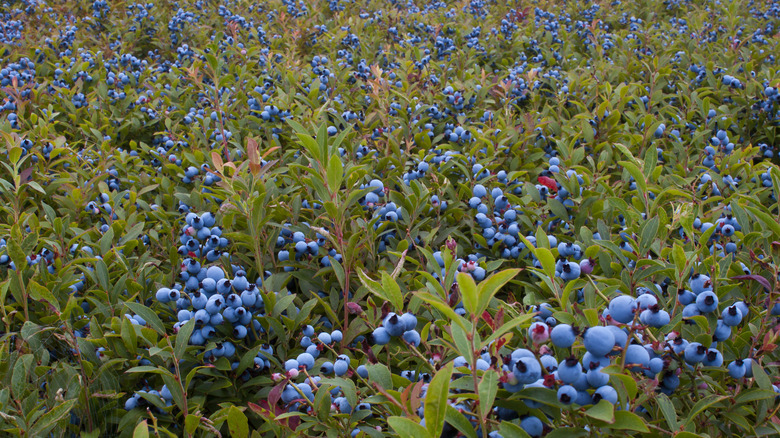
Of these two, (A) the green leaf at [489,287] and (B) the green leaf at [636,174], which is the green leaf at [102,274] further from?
(B) the green leaf at [636,174]

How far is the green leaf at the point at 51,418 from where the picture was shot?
135 cm

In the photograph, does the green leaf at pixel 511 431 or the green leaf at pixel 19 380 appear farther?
the green leaf at pixel 19 380

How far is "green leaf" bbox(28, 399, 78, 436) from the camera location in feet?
4.43

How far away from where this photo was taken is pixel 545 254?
123 cm

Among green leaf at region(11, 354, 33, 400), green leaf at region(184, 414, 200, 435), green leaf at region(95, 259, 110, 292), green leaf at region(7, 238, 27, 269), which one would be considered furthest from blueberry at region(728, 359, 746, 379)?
green leaf at region(7, 238, 27, 269)

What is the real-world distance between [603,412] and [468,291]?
11.8 inches

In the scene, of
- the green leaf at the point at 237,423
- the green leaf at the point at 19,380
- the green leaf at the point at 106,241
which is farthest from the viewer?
the green leaf at the point at 106,241

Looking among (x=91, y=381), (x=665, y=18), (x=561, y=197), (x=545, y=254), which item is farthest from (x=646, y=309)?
(x=665, y=18)

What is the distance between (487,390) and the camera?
943 millimetres

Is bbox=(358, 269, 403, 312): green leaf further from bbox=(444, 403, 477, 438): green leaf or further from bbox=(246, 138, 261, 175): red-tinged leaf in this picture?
bbox=(246, 138, 261, 175): red-tinged leaf

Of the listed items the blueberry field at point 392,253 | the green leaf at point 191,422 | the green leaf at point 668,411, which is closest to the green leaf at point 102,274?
the blueberry field at point 392,253

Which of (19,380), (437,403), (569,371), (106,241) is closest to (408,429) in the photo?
(437,403)

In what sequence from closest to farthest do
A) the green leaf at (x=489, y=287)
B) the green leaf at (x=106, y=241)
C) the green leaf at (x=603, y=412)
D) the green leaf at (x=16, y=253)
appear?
the green leaf at (x=603, y=412), the green leaf at (x=489, y=287), the green leaf at (x=16, y=253), the green leaf at (x=106, y=241)

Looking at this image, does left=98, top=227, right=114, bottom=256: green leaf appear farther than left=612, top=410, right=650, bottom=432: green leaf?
Yes
